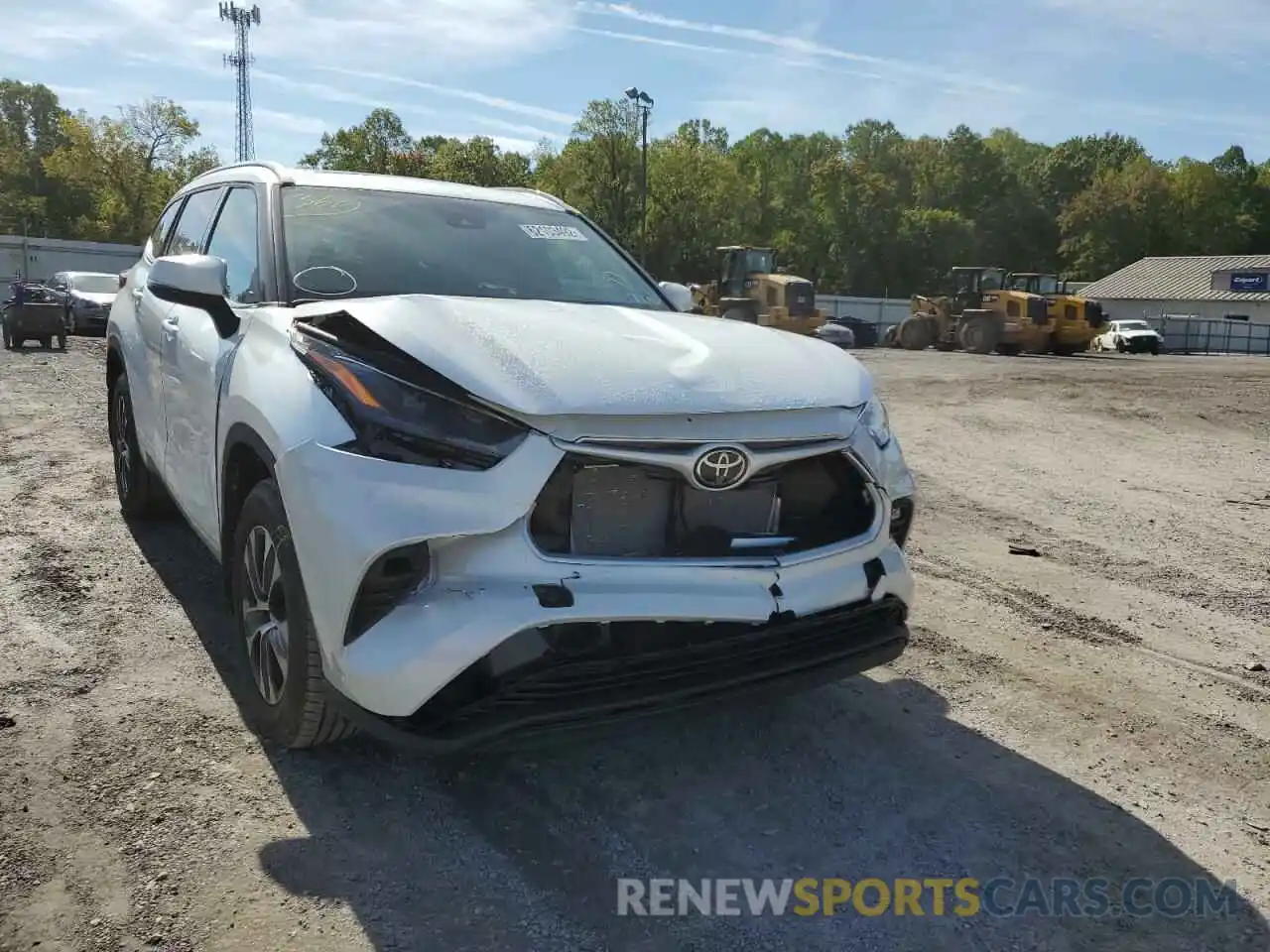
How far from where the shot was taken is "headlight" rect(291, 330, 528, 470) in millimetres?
2598

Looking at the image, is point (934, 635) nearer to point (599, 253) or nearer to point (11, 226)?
point (599, 253)

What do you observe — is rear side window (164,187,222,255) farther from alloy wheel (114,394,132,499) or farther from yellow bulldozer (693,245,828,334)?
yellow bulldozer (693,245,828,334)

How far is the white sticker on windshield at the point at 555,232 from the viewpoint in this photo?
14.4ft

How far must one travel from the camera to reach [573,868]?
2.64 metres

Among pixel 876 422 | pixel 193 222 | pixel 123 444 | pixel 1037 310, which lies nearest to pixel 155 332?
pixel 193 222

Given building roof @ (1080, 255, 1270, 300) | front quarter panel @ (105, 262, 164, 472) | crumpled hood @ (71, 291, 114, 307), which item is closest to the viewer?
front quarter panel @ (105, 262, 164, 472)

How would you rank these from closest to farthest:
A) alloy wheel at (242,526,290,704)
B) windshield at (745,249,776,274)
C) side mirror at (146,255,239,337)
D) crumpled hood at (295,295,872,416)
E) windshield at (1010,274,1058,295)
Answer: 1. crumpled hood at (295,295,872,416)
2. alloy wheel at (242,526,290,704)
3. side mirror at (146,255,239,337)
4. windshield at (1010,274,1058,295)
5. windshield at (745,249,776,274)

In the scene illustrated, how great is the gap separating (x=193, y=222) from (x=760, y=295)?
27.8 metres

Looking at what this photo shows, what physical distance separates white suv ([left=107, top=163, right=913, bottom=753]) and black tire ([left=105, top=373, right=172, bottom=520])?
2.05 meters

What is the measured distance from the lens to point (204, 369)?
368 centimetres

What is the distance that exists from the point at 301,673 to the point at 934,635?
2754 millimetres

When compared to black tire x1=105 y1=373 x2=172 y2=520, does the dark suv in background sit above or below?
above

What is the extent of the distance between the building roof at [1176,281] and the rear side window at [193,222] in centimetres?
6772

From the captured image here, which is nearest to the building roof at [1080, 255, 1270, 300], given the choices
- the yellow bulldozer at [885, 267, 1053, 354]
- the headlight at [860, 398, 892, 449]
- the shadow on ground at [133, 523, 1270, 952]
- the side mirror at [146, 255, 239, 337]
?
the yellow bulldozer at [885, 267, 1053, 354]
